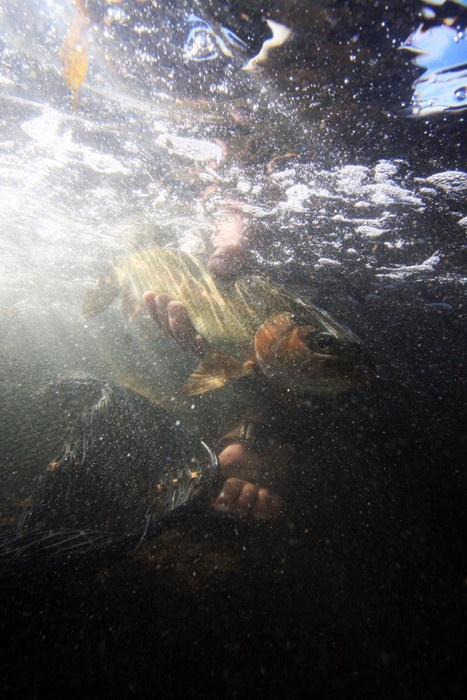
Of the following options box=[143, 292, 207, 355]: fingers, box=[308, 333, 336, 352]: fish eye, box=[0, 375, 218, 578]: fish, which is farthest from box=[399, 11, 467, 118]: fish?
box=[0, 375, 218, 578]: fish

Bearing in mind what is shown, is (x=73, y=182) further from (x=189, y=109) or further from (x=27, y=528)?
(x=27, y=528)

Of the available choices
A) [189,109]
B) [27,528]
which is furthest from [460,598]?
[189,109]

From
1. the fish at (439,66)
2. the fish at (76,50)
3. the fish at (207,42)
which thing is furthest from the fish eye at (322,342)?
the fish at (76,50)

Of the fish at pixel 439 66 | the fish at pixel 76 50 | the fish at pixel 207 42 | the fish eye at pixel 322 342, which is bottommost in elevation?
the fish eye at pixel 322 342

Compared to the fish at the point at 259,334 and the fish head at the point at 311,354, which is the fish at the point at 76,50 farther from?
the fish head at the point at 311,354

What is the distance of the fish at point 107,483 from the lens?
8.34 feet

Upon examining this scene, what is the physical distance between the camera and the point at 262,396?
6219 mm

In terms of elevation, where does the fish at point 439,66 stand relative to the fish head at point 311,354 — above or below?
above

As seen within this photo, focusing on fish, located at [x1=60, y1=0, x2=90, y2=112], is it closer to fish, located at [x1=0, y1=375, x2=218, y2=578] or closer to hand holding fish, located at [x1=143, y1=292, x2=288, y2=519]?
hand holding fish, located at [x1=143, y1=292, x2=288, y2=519]

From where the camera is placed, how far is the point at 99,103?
5082mm

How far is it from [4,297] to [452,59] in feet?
147

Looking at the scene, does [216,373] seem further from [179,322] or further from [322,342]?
[322,342]

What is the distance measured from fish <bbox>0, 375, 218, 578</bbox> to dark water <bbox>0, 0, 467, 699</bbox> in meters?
0.15

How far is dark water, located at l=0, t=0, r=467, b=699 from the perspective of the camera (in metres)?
2.18
